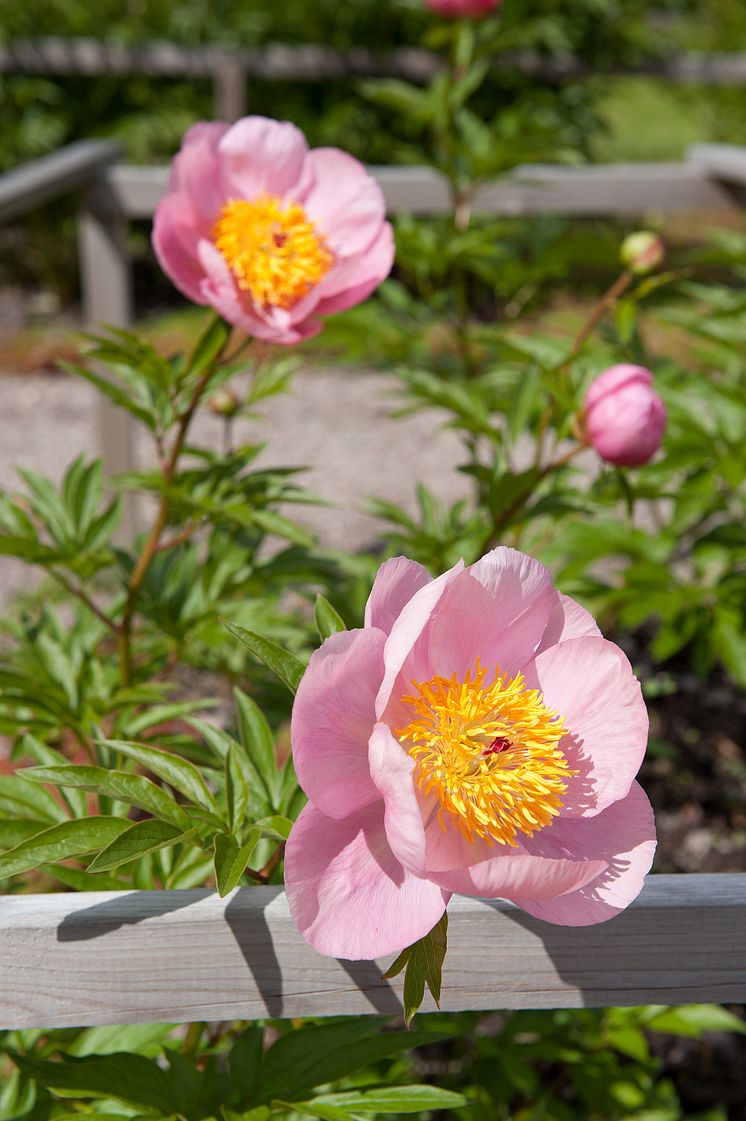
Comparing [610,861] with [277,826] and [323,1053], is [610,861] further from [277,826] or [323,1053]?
[323,1053]

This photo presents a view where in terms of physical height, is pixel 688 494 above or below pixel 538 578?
below

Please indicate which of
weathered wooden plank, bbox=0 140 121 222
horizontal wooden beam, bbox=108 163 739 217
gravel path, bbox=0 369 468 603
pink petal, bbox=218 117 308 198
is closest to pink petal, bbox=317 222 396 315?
pink petal, bbox=218 117 308 198

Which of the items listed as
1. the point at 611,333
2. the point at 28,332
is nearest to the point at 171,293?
the point at 28,332

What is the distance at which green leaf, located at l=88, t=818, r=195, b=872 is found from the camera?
58 centimetres

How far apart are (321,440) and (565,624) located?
3.85 metres

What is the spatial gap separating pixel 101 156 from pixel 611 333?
3.87ft

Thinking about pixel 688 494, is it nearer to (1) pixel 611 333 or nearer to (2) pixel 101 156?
(1) pixel 611 333

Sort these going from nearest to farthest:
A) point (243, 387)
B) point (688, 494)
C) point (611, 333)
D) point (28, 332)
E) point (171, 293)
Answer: point (688, 494) < point (611, 333) < point (243, 387) < point (28, 332) < point (171, 293)

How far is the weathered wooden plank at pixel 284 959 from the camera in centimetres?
64

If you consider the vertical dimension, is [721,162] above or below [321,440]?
above

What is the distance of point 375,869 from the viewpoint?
0.60 m

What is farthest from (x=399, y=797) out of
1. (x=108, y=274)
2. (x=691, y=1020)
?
(x=108, y=274)

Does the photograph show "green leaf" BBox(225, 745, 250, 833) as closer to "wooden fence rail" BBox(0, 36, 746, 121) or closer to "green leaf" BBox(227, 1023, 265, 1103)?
"green leaf" BBox(227, 1023, 265, 1103)

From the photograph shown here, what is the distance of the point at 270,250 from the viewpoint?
3.30ft
